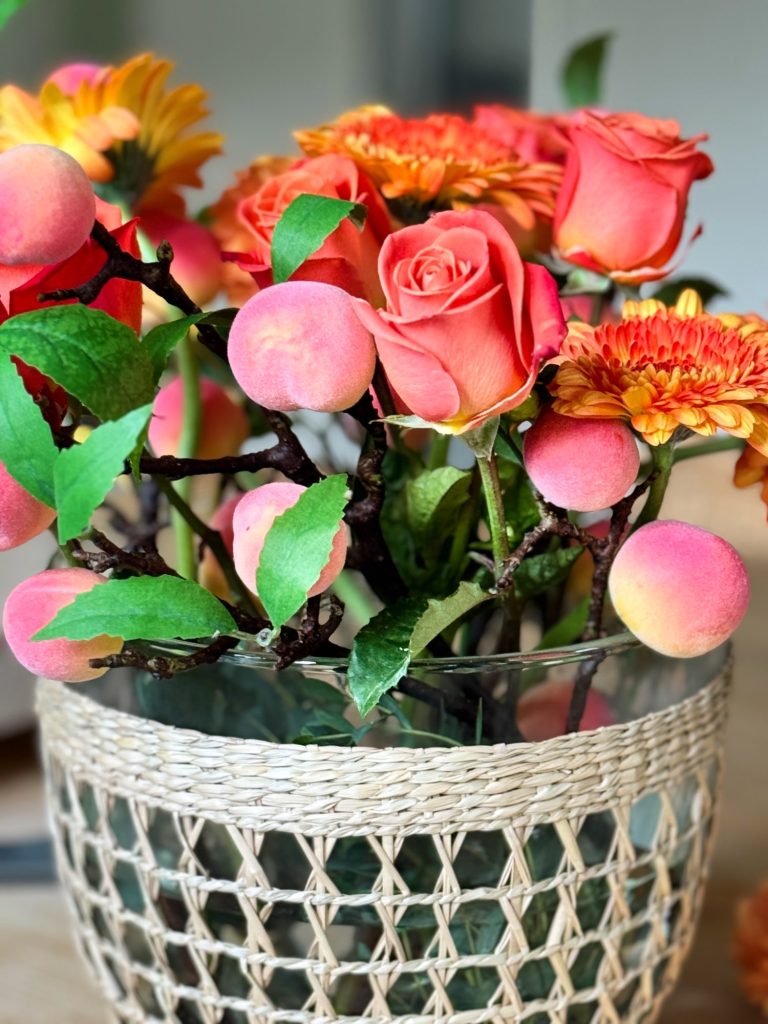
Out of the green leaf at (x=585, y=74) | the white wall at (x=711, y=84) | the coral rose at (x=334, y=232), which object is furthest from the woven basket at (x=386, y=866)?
the white wall at (x=711, y=84)

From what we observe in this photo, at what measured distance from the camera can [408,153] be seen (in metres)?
0.29

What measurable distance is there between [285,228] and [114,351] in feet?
0.16

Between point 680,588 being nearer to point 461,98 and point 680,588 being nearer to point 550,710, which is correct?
point 550,710

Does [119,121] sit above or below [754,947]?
above

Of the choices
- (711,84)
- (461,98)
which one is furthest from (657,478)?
(461,98)

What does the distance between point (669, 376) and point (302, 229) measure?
8cm

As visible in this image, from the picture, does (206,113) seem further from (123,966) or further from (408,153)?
(123,966)

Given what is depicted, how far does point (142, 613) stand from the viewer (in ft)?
0.68

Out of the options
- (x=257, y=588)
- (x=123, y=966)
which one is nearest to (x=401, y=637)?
(x=257, y=588)

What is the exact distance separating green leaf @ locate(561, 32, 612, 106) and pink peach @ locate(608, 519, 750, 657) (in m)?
0.24

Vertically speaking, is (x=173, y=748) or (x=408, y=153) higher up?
(x=408, y=153)

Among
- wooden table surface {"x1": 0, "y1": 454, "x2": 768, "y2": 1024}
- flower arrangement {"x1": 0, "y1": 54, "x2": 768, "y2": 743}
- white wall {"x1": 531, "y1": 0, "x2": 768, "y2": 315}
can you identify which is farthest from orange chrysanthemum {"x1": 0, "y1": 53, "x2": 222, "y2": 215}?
white wall {"x1": 531, "y1": 0, "x2": 768, "y2": 315}

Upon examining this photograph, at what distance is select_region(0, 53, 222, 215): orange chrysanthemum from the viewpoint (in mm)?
293

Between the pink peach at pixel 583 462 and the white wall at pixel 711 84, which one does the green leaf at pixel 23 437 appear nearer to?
the pink peach at pixel 583 462
